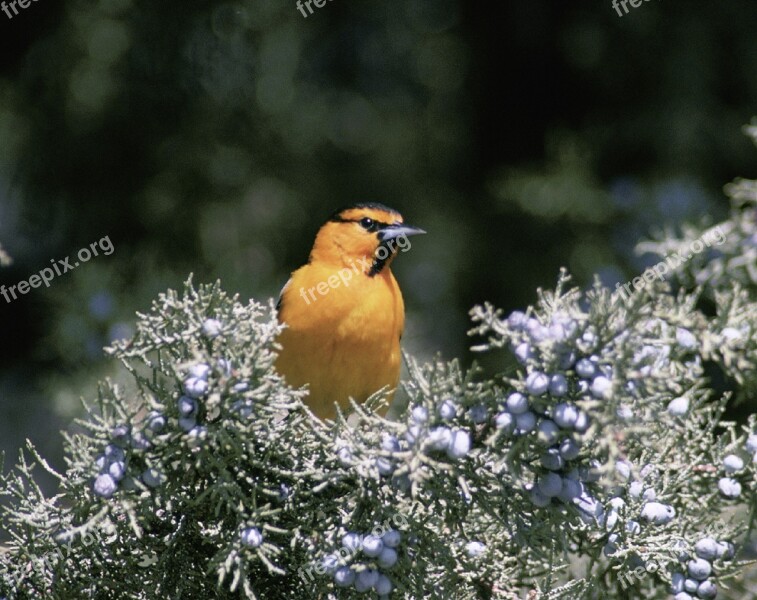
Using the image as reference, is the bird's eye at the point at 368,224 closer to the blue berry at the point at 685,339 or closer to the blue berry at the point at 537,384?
the blue berry at the point at 685,339

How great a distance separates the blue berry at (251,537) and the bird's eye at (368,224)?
92.5 inches

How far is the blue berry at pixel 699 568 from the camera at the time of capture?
197 centimetres

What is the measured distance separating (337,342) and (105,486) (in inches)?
68.4

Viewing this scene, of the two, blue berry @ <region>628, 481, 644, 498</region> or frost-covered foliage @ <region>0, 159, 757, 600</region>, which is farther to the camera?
blue berry @ <region>628, 481, 644, 498</region>

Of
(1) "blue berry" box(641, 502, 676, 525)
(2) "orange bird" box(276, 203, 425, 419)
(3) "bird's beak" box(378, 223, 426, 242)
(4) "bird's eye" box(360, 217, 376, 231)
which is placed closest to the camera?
(1) "blue berry" box(641, 502, 676, 525)

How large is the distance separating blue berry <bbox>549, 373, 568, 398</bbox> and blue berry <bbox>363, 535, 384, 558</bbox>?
1.44 feet

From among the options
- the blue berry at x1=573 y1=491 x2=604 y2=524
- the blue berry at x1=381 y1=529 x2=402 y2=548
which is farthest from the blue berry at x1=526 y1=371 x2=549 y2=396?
the blue berry at x1=381 y1=529 x2=402 y2=548

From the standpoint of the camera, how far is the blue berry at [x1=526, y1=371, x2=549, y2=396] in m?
1.52

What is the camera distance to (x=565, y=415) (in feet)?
4.94

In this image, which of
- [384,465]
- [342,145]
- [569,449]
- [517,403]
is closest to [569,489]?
[569,449]

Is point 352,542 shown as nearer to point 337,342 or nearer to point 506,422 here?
point 506,422

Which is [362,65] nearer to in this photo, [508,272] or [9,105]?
[508,272]

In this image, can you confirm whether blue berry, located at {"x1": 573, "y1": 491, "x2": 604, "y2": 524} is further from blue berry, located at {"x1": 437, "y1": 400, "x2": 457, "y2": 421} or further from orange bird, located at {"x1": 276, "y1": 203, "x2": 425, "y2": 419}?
orange bird, located at {"x1": 276, "y1": 203, "x2": 425, "y2": 419}

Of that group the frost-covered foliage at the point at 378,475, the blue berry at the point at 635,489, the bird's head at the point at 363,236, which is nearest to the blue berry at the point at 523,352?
the frost-covered foliage at the point at 378,475
